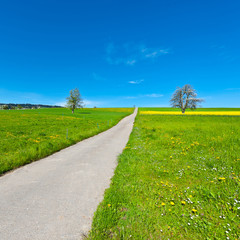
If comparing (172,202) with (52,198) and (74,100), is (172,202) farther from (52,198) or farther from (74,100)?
(74,100)

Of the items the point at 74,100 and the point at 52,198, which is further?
the point at 74,100

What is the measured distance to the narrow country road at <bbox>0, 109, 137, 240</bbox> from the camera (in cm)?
274

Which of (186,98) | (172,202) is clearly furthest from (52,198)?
(186,98)

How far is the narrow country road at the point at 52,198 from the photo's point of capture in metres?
2.74

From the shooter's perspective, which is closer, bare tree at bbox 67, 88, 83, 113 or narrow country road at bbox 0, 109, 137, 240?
narrow country road at bbox 0, 109, 137, 240

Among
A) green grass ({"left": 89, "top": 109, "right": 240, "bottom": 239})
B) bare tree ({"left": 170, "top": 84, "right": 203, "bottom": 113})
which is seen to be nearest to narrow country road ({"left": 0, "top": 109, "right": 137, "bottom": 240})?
green grass ({"left": 89, "top": 109, "right": 240, "bottom": 239})

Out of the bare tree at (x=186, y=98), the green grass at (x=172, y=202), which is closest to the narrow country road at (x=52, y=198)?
the green grass at (x=172, y=202)

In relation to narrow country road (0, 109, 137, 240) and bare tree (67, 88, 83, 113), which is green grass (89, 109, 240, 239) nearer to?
narrow country road (0, 109, 137, 240)

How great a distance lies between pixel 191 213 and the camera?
10.3 feet

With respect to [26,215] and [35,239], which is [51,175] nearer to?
[26,215]

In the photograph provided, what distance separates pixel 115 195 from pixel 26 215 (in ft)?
8.47

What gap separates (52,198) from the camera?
380 cm

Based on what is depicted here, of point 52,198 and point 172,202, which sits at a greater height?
point 172,202

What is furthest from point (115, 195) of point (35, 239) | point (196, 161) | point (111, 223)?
point (196, 161)
